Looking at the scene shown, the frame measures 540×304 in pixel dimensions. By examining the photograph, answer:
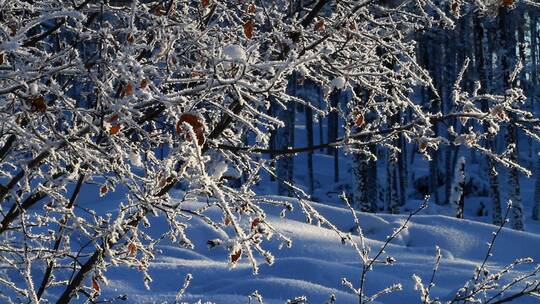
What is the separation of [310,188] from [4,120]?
3278 centimetres

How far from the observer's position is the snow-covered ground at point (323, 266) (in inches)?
296

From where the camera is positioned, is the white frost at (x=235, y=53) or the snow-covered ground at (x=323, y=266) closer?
the white frost at (x=235, y=53)

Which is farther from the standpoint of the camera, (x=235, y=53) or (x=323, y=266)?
(x=323, y=266)

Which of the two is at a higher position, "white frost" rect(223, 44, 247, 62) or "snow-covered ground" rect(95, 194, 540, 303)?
"white frost" rect(223, 44, 247, 62)

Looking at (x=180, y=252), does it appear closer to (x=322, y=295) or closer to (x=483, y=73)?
(x=322, y=295)

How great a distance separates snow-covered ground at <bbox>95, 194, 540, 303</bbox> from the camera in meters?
7.52

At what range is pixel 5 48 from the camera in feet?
5.58

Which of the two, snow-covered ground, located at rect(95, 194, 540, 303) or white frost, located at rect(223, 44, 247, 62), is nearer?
white frost, located at rect(223, 44, 247, 62)

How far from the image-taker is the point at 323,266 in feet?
28.0

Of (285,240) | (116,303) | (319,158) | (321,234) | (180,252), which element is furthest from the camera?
(319,158)

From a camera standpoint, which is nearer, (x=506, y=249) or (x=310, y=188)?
(x=506, y=249)

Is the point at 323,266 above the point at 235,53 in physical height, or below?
below

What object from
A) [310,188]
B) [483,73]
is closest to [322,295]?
[483,73]

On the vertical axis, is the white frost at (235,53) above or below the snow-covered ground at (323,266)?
above
